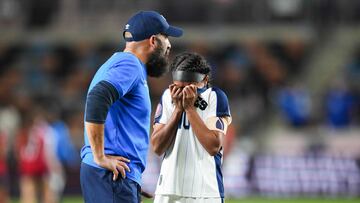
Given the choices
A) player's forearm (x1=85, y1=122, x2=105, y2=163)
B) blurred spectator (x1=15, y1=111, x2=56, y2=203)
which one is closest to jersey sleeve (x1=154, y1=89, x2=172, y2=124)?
player's forearm (x1=85, y1=122, x2=105, y2=163)

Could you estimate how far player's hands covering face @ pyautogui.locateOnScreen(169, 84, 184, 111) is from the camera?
6.67 meters

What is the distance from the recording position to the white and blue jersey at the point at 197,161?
679cm

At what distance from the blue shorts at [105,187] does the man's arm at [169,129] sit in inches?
15.3

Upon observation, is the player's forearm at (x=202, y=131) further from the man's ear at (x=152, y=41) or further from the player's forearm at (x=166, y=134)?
the man's ear at (x=152, y=41)

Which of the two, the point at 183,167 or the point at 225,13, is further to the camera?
the point at 225,13

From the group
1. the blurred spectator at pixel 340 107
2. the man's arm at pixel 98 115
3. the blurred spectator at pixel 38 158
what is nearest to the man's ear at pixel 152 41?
the man's arm at pixel 98 115

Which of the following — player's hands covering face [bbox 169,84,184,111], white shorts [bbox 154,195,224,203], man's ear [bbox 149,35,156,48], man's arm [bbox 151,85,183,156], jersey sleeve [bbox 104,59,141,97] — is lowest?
white shorts [bbox 154,195,224,203]

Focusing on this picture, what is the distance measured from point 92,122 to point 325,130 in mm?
16141

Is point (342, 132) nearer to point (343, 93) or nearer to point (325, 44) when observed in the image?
point (343, 93)

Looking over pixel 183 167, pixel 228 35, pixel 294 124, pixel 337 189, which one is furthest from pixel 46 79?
pixel 183 167

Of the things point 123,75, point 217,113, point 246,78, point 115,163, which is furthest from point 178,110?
point 246,78

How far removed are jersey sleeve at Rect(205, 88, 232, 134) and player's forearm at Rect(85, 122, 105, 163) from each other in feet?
2.91

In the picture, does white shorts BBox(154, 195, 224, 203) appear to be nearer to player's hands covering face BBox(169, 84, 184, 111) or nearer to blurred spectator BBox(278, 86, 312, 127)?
player's hands covering face BBox(169, 84, 184, 111)

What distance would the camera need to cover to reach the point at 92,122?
627cm
